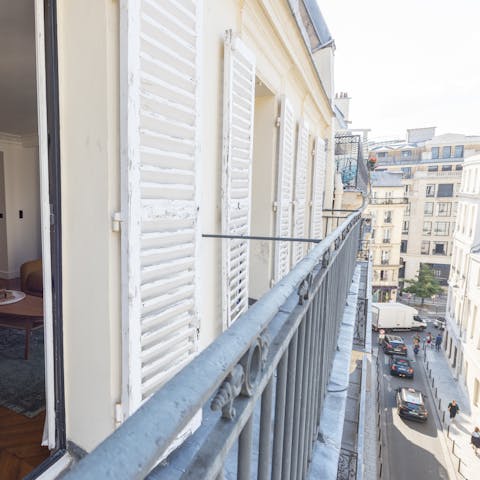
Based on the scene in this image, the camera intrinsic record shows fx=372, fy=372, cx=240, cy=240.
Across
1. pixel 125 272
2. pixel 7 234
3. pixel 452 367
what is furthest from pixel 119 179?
pixel 452 367

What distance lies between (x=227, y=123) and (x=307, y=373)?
2.09 m

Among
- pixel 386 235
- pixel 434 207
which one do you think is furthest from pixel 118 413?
pixel 434 207

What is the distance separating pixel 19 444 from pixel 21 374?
1.10m

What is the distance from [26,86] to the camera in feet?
13.9

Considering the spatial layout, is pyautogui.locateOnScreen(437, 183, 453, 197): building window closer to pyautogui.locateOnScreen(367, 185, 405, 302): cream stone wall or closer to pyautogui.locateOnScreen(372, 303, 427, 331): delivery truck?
pyautogui.locateOnScreen(367, 185, 405, 302): cream stone wall

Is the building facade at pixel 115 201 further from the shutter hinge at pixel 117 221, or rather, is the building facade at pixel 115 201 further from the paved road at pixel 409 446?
the paved road at pixel 409 446

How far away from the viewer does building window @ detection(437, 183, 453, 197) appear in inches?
1398

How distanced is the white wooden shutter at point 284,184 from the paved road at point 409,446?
10.2 m

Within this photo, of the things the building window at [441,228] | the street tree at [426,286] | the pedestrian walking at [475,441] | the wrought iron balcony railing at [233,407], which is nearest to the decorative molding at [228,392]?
the wrought iron balcony railing at [233,407]

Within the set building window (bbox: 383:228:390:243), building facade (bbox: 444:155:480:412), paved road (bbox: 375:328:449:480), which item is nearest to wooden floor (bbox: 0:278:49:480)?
paved road (bbox: 375:328:449:480)

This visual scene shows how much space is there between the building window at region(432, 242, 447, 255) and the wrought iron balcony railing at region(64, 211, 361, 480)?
39.3 meters

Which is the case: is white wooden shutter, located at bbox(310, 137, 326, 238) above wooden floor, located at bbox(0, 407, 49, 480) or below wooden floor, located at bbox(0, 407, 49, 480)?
above

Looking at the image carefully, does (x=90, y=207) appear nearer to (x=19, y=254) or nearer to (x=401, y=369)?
(x=19, y=254)

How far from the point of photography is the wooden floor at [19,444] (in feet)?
6.97
